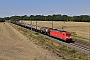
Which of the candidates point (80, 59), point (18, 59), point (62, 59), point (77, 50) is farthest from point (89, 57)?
point (18, 59)

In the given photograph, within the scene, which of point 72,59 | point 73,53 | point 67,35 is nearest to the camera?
point 72,59

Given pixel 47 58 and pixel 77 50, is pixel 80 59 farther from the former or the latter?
pixel 77 50

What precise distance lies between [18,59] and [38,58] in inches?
104

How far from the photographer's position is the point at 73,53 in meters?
35.6

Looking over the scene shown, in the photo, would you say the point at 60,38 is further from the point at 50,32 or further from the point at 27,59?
the point at 27,59

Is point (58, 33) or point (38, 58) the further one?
point (58, 33)

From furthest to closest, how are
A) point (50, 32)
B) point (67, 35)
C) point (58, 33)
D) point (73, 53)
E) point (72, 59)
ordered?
point (50, 32) → point (58, 33) → point (67, 35) → point (73, 53) → point (72, 59)

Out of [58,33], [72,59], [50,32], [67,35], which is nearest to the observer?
[72,59]

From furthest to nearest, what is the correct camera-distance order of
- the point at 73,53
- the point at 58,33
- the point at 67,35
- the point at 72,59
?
1. the point at 58,33
2. the point at 67,35
3. the point at 73,53
4. the point at 72,59

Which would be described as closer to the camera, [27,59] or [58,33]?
[27,59]

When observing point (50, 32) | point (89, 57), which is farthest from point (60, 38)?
point (89, 57)

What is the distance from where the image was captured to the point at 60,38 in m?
54.0

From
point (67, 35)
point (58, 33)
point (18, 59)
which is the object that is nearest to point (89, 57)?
point (18, 59)

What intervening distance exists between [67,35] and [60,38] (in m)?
3.18
